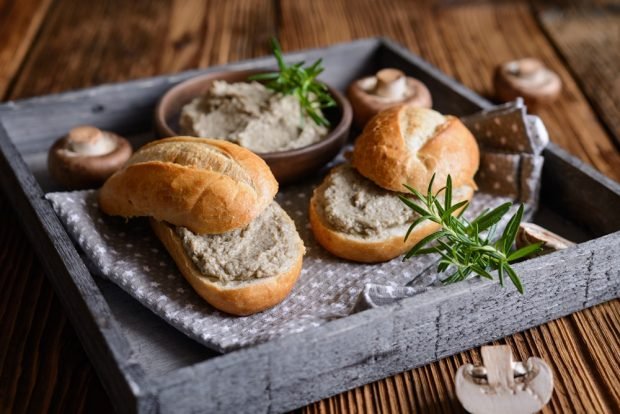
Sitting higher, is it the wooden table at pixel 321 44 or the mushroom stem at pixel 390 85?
the mushroom stem at pixel 390 85

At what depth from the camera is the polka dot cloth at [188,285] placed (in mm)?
1481

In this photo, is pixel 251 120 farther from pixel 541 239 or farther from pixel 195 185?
pixel 541 239

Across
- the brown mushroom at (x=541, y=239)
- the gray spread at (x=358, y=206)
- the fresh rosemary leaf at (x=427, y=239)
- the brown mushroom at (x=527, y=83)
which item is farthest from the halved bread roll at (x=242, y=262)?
the brown mushroom at (x=527, y=83)

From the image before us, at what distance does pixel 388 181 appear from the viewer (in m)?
1.70

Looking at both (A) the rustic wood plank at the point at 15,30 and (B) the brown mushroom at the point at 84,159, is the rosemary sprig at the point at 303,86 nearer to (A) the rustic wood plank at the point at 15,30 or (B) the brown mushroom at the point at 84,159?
(B) the brown mushroom at the point at 84,159

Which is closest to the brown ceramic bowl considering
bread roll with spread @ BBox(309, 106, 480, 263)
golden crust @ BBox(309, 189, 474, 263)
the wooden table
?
bread roll with spread @ BBox(309, 106, 480, 263)

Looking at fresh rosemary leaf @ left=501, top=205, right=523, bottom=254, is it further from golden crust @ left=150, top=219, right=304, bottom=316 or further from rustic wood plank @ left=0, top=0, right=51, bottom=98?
rustic wood plank @ left=0, top=0, right=51, bottom=98

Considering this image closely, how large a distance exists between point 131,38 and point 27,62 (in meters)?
0.39

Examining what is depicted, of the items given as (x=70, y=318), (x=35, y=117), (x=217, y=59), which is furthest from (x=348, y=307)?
(x=217, y=59)

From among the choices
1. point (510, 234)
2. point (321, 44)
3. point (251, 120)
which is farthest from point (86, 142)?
point (321, 44)

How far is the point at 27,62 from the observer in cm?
274

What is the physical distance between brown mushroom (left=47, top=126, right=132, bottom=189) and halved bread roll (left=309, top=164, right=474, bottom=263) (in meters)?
0.52

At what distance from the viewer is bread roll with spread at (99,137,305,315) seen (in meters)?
1.51

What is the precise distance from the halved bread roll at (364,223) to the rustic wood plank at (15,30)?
1.35 meters
